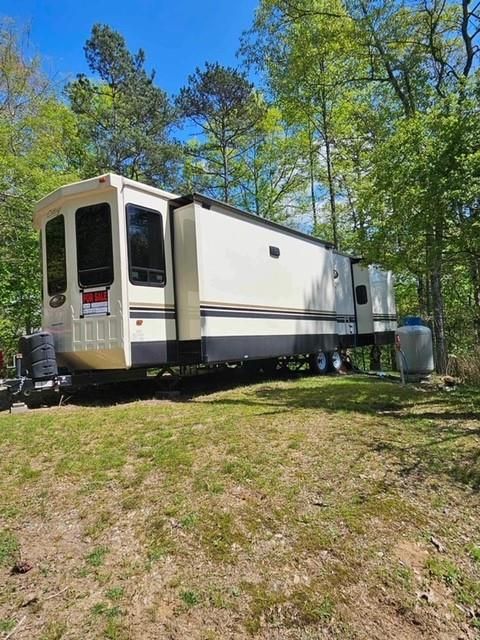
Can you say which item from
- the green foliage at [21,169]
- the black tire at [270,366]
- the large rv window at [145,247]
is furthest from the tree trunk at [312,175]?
the large rv window at [145,247]

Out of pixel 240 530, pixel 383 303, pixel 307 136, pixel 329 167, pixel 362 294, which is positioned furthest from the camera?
pixel 307 136

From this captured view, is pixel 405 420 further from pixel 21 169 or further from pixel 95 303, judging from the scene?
pixel 21 169

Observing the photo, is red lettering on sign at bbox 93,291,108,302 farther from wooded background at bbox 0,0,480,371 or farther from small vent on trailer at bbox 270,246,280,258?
wooded background at bbox 0,0,480,371

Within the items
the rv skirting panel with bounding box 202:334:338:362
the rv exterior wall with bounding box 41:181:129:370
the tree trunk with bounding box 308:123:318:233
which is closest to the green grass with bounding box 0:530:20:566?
the rv exterior wall with bounding box 41:181:129:370

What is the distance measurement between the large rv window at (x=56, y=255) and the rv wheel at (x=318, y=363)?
600cm

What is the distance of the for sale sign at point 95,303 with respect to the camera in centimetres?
616

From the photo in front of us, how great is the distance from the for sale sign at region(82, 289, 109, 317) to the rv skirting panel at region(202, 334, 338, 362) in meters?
1.54

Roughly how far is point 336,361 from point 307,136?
12344 millimetres

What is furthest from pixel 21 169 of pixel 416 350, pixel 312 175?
pixel 312 175

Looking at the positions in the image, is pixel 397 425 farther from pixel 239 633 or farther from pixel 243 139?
pixel 243 139

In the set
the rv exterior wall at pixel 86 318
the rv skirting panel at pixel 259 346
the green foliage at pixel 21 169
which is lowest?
the rv skirting panel at pixel 259 346

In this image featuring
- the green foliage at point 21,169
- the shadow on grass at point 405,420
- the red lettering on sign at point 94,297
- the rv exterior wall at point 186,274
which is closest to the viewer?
the shadow on grass at point 405,420

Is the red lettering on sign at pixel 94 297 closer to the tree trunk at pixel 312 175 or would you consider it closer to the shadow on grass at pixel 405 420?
the shadow on grass at pixel 405 420

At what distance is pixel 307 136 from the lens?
19.8 metres
